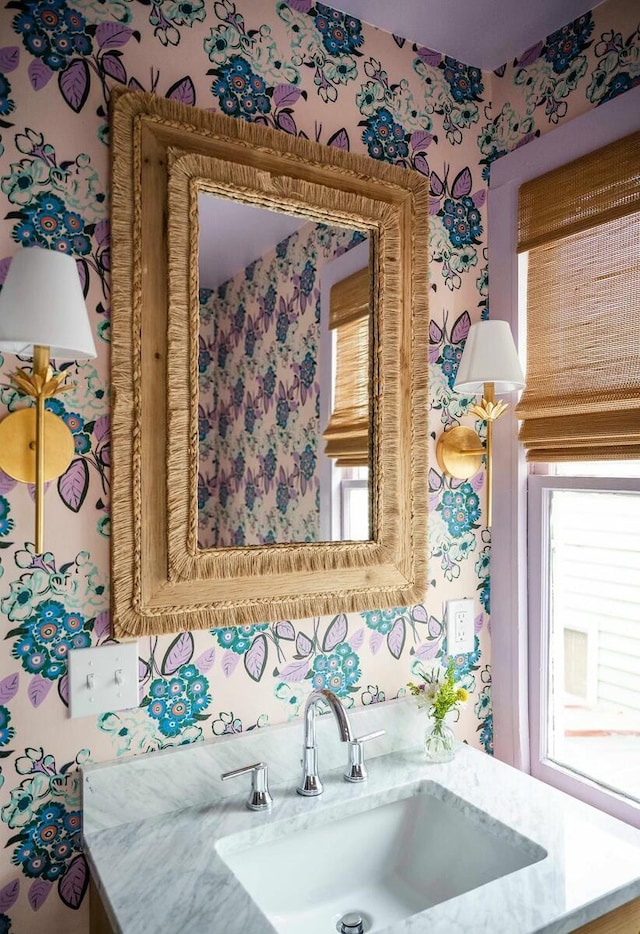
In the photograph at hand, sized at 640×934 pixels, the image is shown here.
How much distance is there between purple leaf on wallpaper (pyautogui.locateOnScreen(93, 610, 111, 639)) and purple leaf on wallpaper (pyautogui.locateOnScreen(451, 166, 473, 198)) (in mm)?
1213

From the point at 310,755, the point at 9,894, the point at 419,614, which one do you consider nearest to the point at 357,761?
the point at 310,755

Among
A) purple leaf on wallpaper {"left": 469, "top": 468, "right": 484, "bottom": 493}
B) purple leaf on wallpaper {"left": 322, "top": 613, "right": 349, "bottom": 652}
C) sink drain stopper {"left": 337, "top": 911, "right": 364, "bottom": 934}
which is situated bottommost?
sink drain stopper {"left": 337, "top": 911, "right": 364, "bottom": 934}

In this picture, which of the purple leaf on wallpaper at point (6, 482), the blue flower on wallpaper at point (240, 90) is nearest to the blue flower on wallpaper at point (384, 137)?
the blue flower on wallpaper at point (240, 90)

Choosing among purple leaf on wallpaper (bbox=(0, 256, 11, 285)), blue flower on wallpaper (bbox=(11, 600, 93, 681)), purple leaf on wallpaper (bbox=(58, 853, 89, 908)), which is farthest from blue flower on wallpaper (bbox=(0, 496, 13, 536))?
purple leaf on wallpaper (bbox=(58, 853, 89, 908))

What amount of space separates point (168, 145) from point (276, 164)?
22cm

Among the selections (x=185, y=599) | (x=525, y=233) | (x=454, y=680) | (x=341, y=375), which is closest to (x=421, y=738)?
(x=454, y=680)

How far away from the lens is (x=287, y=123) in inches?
52.6

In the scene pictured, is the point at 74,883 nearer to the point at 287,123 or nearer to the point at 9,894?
the point at 9,894

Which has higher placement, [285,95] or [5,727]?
[285,95]

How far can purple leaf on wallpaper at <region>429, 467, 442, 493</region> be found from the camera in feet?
5.02

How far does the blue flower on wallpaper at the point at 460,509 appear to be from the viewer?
1562 mm

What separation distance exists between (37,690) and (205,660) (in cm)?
29

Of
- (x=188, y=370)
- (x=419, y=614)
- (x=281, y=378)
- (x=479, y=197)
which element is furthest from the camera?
(x=479, y=197)

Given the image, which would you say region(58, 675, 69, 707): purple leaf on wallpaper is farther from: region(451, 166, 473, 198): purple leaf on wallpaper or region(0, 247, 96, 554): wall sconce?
region(451, 166, 473, 198): purple leaf on wallpaper
